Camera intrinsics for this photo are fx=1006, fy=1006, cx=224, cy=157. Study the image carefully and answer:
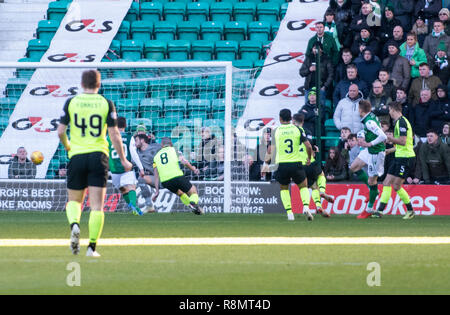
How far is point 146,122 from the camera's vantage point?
22781 millimetres

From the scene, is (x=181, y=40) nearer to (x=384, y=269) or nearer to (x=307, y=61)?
(x=307, y=61)

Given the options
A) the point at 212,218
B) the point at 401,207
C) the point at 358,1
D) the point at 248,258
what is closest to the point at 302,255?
the point at 248,258

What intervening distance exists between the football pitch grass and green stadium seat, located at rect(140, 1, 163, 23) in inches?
454

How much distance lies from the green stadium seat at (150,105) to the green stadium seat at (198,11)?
170 inches

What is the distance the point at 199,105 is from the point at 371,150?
18.4ft

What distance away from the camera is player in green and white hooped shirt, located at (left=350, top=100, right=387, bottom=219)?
17969 millimetres

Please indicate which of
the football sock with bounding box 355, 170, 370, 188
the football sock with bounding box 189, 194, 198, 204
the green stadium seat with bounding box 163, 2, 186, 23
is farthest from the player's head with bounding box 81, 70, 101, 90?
the green stadium seat with bounding box 163, 2, 186, 23

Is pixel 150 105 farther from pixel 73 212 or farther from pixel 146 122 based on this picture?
pixel 73 212

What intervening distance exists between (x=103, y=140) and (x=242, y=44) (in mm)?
15275

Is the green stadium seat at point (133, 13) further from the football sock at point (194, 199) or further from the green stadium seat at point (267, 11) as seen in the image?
the football sock at point (194, 199)

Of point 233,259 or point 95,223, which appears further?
point 95,223

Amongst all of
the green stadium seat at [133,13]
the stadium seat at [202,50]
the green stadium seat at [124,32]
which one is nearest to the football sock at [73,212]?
the stadium seat at [202,50]

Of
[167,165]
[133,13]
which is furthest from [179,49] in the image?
[167,165]

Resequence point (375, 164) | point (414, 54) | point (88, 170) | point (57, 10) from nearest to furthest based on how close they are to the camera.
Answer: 1. point (88, 170)
2. point (375, 164)
3. point (414, 54)
4. point (57, 10)
